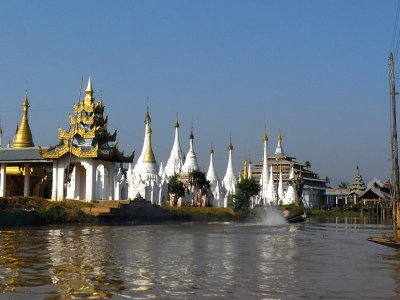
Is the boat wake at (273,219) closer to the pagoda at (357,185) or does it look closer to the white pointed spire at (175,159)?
the white pointed spire at (175,159)

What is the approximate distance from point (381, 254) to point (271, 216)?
3454cm

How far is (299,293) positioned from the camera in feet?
35.5

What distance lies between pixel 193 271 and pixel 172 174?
58.3 metres

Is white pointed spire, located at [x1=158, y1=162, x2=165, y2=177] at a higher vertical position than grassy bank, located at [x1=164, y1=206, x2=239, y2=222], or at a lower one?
higher

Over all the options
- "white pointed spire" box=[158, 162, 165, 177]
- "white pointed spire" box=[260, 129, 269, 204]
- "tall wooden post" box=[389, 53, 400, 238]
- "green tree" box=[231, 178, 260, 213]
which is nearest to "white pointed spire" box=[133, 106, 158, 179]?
"white pointed spire" box=[158, 162, 165, 177]

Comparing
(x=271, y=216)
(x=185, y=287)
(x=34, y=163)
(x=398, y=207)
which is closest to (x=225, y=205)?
(x=271, y=216)

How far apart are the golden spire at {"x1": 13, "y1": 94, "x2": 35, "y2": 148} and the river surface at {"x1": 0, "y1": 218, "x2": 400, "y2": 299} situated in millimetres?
33797

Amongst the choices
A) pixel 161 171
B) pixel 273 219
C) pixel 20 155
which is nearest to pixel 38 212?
pixel 20 155

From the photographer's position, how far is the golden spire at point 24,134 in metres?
53.8

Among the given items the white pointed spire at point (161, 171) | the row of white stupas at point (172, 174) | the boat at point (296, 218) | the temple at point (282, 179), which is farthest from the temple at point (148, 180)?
the temple at point (282, 179)

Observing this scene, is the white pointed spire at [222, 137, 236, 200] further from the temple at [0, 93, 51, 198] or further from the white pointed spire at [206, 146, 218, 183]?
the temple at [0, 93, 51, 198]

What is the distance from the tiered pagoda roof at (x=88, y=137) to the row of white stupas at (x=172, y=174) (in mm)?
7175

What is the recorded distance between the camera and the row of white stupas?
57.1 metres

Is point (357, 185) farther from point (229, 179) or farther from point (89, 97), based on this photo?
point (89, 97)
